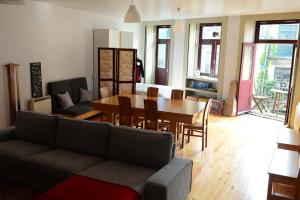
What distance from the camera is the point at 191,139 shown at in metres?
5.32

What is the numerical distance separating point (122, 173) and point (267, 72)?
6100 mm

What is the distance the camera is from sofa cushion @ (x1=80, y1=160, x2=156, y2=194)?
8.25 feet

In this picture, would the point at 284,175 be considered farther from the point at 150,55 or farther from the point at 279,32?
the point at 150,55

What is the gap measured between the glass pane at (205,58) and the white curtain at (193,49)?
0.63 feet

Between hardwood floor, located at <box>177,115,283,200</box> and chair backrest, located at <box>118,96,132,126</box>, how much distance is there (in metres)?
1.07

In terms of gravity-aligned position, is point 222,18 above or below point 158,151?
above

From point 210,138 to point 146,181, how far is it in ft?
10.4

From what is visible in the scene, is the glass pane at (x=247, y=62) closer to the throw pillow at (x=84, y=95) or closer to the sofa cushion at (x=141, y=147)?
the throw pillow at (x=84, y=95)

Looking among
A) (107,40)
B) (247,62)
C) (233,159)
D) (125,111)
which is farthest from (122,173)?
(247,62)

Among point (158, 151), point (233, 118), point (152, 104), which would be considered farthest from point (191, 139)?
point (158, 151)

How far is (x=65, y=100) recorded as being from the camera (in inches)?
233

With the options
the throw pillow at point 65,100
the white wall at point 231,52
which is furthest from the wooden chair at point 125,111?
the white wall at point 231,52

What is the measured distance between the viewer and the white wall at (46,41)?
4.91m

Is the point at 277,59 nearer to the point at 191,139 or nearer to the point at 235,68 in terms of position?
the point at 235,68
